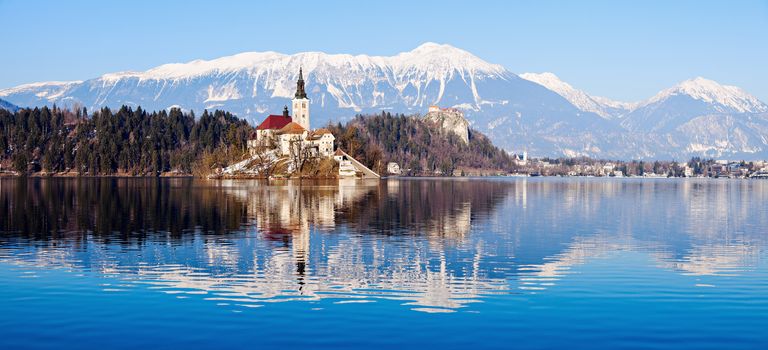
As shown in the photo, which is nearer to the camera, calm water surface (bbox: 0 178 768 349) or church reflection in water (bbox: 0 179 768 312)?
calm water surface (bbox: 0 178 768 349)

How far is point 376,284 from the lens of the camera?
1465 inches

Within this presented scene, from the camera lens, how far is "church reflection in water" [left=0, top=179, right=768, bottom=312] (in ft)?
121

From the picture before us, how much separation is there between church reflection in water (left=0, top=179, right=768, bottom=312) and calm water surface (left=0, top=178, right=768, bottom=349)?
16cm

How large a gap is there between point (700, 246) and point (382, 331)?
3531cm

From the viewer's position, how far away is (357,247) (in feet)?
171

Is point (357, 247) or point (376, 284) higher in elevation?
point (357, 247)

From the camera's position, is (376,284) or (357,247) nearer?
(376,284)

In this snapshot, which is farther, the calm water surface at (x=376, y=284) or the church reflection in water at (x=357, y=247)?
the church reflection in water at (x=357, y=247)

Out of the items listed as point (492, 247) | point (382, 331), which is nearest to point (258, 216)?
point (492, 247)

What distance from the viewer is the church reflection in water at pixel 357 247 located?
36.9m

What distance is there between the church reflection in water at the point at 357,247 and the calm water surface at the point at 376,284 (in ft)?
0.54

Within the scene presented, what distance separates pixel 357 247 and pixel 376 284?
14.9m

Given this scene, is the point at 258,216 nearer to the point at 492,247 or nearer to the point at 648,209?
the point at 492,247

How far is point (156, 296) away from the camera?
1329 inches
